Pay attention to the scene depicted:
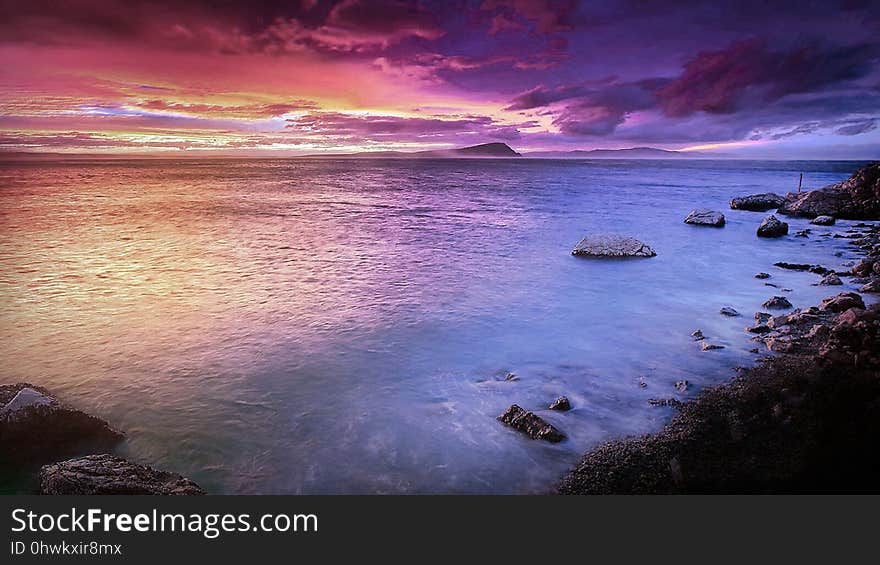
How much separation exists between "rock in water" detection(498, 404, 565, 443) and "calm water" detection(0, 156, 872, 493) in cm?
15

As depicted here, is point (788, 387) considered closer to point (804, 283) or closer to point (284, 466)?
point (284, 466)

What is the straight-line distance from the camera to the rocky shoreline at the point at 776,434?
179 inches

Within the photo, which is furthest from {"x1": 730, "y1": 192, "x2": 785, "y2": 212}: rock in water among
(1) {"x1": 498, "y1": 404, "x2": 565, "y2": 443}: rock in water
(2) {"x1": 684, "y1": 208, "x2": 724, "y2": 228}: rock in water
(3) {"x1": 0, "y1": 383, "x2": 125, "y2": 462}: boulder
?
(3) {"x1": 0, "y1": 383, "x2": 125, "y2": 462}: boulder

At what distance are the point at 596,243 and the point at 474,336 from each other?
28.8ft

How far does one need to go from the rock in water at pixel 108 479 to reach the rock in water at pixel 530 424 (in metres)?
3.56

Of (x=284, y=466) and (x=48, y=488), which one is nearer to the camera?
(x=48, y=488)

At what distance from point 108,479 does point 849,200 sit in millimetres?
33117

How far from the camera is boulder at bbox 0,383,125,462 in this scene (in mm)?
5207

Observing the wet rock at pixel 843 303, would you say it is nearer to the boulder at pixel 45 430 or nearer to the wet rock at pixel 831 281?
the wet rock at pixel 831 281

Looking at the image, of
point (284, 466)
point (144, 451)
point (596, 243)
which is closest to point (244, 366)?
point (144, 451)

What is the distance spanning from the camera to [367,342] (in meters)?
8.47

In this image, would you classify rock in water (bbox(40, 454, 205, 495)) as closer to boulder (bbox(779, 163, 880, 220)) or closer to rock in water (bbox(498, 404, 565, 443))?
rock in water (bbox(498, 404, 565, 443))

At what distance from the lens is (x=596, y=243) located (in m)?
15.8

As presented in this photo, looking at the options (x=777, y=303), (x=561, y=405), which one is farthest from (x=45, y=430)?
(x=777, y=303)
